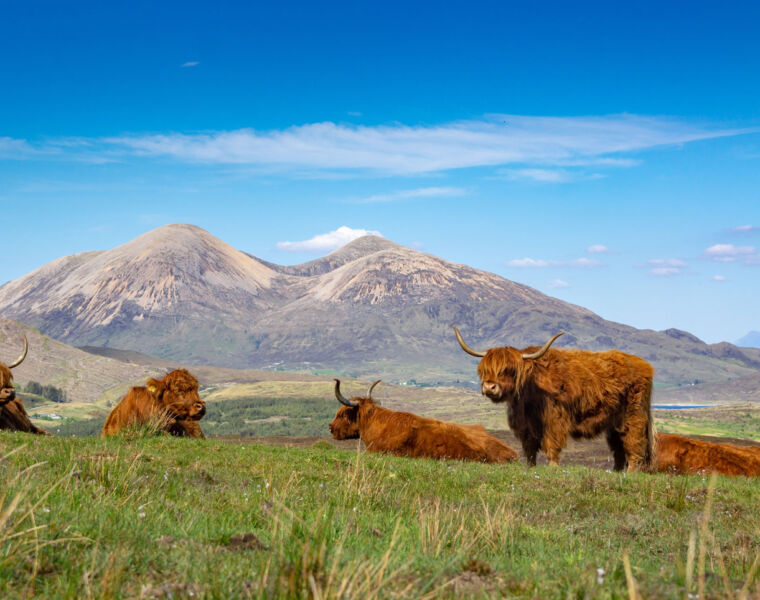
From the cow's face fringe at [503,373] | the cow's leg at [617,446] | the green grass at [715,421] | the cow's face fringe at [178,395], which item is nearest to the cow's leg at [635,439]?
the cow's leg at [617,446]

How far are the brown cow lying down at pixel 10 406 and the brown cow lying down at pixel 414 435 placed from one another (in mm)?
6905

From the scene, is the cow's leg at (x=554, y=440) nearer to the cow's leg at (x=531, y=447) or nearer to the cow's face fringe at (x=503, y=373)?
the cow's leg at (x=531, y=447)

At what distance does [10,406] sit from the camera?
17000 millimetres

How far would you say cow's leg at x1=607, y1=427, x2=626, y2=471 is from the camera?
45.4 feet

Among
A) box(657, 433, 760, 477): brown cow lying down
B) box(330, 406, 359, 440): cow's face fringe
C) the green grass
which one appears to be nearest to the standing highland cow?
box(657, 433, 760, 477): brown cow lying down

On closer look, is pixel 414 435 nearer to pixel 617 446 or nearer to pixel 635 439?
pixel 617 446

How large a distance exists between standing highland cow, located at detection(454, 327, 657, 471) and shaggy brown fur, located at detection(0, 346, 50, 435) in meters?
9.50

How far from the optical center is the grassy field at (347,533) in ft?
12.3

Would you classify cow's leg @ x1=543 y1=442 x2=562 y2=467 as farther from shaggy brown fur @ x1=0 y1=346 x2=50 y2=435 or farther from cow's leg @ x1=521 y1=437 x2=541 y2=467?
shaggy brown fur @ x1=0 y1=346 x2=50 y2=435

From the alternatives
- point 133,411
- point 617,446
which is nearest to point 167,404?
point 133,411

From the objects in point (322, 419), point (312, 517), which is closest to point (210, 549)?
point (312, 517)

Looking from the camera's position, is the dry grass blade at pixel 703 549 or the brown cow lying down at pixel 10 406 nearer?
the dry grass blade at pixel 703 549

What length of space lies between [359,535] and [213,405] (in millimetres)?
178016

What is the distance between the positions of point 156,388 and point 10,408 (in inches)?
185
